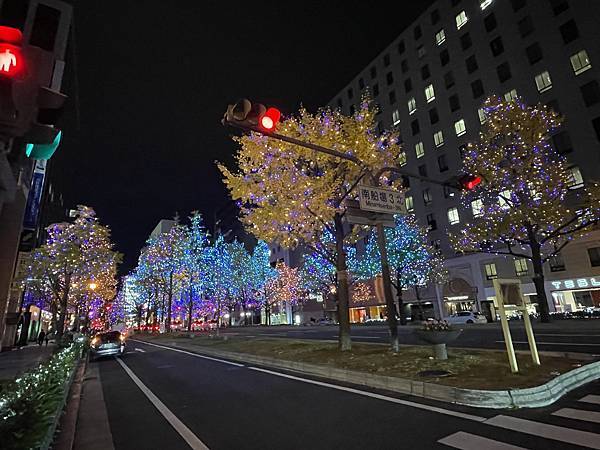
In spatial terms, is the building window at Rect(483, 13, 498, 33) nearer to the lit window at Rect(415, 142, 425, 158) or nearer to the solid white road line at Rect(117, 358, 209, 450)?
the lit window at Rect(415, 142, 425, 158)

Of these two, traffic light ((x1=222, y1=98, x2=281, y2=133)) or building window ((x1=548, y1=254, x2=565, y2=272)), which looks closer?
traffic light ((x1=222, y1=98, x2=281, y2=133))

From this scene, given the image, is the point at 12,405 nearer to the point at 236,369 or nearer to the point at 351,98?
the point at 236,369

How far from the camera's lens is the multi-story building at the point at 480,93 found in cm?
2717

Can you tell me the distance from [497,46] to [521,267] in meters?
23.3

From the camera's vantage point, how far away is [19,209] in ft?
63.4

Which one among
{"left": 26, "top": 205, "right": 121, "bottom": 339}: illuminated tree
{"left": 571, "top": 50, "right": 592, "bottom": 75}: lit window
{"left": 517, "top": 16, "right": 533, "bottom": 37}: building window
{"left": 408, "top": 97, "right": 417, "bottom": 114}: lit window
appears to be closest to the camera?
{"left": 26, "top": 205, "right": 121, "bottom": 339}: illuminated tree

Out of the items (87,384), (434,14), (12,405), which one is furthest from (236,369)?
(434,14)

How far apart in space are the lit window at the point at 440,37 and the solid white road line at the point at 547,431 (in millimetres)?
45966

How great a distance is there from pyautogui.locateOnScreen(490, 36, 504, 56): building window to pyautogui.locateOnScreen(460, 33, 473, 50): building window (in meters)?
2.73

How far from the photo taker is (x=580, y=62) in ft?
91.4

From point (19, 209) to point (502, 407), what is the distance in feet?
82.0

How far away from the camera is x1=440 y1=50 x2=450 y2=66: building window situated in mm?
39119

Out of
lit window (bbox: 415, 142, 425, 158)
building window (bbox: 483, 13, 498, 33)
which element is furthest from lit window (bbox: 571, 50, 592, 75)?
lit window (bbox: 415, 142, 425, 158)

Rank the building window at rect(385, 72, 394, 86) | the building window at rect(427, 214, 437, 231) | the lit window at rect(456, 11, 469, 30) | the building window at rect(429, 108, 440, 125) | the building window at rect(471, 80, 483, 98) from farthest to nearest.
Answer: the building window at rect(385, 72, 394, 86) → the building window at rect(429, 108, 440, 125) → the building window at rect(427, 214, 437, 231) → the lit window at rect(456, 11, 469, 30) → the building window at rect(471, 80, 483, 98)
